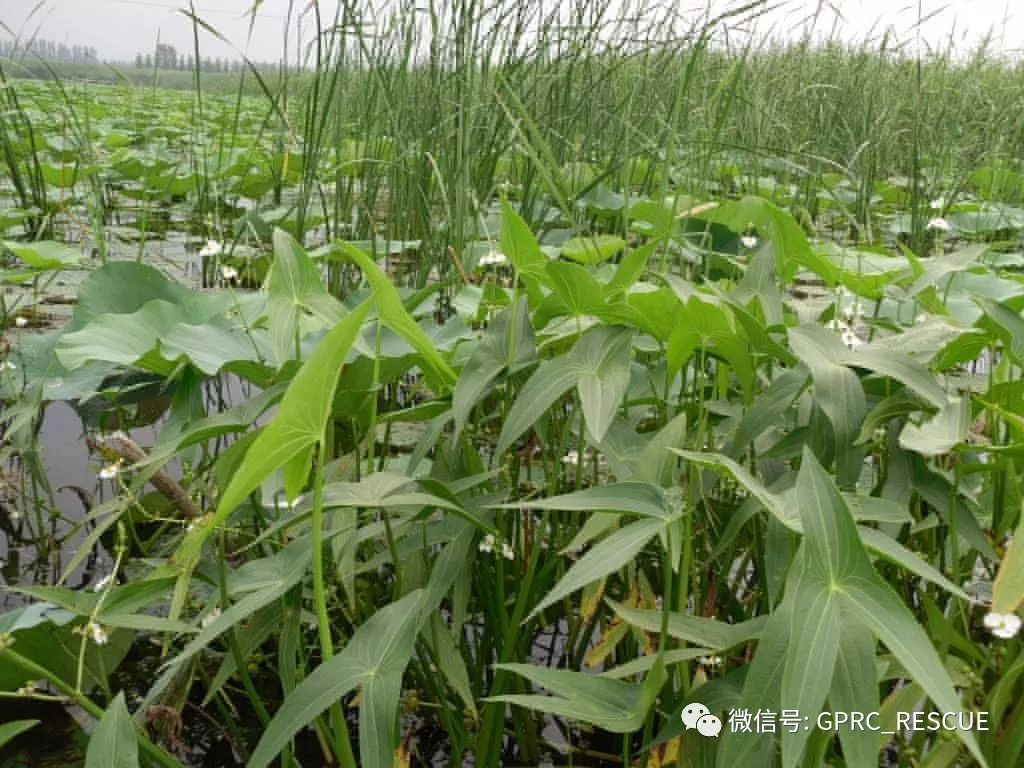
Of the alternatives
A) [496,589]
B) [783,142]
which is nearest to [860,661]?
[496,589]

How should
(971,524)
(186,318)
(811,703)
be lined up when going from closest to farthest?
1. (811,703)
2. (971,524)
3. (186,318)

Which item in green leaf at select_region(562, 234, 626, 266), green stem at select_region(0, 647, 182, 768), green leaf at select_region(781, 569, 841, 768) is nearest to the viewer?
green leaf at select_region(781, 569, 841, 768)

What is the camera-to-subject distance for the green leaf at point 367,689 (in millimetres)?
653

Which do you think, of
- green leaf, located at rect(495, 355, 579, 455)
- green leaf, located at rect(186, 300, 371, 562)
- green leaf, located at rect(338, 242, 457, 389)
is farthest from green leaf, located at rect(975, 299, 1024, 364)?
green leaf, located at rect(186, 300, 371, 562)

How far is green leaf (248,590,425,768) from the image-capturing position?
0.65 meters

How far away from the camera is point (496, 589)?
97cm

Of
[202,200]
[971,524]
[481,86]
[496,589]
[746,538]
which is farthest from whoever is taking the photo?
[202,200]

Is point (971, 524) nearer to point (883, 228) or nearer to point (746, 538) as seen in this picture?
point (746, 538)

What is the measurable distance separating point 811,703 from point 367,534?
48 centimetres

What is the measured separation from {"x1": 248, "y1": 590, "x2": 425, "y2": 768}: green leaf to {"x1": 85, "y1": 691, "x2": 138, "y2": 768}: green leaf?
0.27 ft

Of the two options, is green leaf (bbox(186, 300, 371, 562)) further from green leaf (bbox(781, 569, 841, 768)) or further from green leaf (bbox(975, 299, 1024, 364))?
green leaf (bbox(975, 299, 1024, 364))

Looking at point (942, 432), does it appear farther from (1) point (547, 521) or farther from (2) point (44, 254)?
(2) point (44, 254)

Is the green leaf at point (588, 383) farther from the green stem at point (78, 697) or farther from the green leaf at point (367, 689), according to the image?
the green stem at point (78, 697)

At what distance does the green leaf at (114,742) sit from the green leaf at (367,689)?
0.08m
